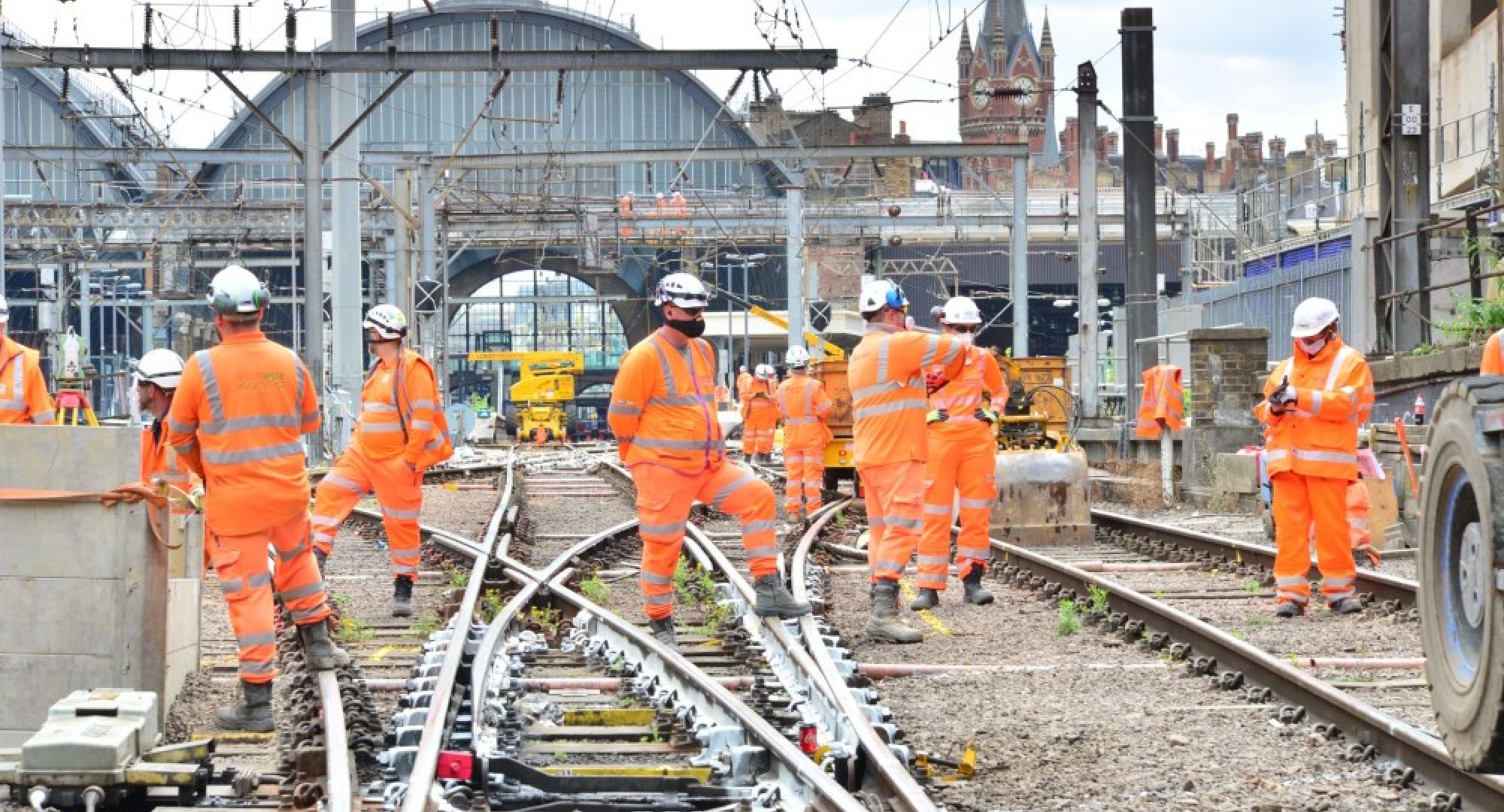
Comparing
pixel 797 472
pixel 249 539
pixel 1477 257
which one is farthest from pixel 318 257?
pixel 249 539

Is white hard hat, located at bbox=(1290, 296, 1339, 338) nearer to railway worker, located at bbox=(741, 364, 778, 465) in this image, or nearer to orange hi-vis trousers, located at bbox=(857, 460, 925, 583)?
orange hi-vis trousers, located at bbox=(857, 460, 925, 583)

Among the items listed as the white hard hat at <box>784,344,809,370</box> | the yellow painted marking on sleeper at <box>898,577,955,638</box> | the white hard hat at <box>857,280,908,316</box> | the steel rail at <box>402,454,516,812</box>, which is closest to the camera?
the steel rail at <box>402,454,516,812</box>

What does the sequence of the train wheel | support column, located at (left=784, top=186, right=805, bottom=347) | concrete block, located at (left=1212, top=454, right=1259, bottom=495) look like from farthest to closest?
support column, located at (left=784, top=186, right=805, bottom=347) → concrete block, located at (left=1212, top=454, right=1259, bottom=495) → the train wheel

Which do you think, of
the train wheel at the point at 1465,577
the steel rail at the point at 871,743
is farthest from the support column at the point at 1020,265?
the train wheel at the point at 1465,577

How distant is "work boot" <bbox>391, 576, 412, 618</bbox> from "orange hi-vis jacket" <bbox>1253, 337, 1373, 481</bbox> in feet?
15.5

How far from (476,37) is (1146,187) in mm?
48997

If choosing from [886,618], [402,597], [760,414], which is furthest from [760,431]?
[886,618]

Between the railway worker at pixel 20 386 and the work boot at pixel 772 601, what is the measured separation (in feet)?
15.4

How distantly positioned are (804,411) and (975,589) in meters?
8.14

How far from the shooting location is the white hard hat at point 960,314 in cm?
1240

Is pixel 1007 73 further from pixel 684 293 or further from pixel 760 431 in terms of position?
pixel 684 293

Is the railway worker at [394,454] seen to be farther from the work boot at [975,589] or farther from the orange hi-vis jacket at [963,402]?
the work boot at [975,589]

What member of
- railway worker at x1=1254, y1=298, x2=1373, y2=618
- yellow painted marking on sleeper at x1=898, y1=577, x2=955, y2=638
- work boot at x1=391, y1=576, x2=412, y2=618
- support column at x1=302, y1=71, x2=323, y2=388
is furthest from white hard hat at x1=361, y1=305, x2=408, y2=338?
support column at x1=302, y1=71, x2=323, y2=388

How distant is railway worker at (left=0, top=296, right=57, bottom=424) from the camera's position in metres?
11.5
